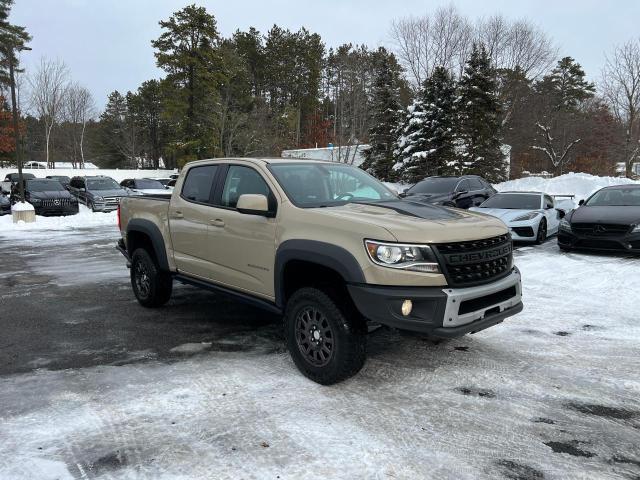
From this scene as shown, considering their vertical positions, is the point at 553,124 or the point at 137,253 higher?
the point at 553,124

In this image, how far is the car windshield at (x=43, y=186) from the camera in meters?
20.5

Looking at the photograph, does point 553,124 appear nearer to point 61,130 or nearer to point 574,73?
→ point 574,73

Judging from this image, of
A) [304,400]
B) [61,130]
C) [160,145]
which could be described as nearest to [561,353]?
[304,400]

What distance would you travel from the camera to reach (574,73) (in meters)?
49.9

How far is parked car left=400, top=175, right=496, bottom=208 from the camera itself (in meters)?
14.3

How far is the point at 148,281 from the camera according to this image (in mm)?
6137

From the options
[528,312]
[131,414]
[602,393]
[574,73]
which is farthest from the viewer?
[574,73]

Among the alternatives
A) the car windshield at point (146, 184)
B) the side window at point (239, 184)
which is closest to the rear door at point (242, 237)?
the side window at point (239, 184)

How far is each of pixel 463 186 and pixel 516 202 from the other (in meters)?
2.89

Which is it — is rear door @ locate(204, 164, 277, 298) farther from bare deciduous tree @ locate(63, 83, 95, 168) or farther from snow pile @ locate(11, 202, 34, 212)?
bare deciduous tree @ locate(63, 83, 95, 168)

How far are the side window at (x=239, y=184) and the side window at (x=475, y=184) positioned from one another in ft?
39.0

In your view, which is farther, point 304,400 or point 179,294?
point 179,294

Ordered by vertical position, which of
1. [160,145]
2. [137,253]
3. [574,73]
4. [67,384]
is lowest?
[67,384]

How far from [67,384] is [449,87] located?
28.6m
